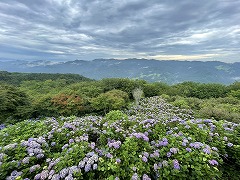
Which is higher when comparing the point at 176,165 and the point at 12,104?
the point at 176,165

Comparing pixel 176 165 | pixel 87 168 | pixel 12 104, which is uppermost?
pixel 87 168

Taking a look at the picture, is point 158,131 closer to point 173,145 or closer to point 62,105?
point 173,145

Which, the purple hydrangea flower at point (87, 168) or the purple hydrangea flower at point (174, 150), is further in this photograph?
the purple hydrangea flower at point (174, 150)

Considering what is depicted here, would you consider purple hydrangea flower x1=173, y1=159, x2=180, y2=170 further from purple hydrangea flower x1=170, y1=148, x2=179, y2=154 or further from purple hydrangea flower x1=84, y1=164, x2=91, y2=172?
purple hydrangea flower x1=84, y1=164, x2=91, y2=172

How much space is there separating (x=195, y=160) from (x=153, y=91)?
646 inches

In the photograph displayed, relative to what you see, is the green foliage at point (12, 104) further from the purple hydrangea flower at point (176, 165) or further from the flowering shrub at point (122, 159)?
the purple hydrangea flower at point (176, 165)

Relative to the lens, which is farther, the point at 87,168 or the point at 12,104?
the point at 12,104

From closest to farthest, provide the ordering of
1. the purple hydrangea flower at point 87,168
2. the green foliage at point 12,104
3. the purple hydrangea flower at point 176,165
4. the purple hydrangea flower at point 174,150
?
the purple hydrangea flower at point 87,168, the purple hydrangea flower at point 176,165, the purple hydrangea flower at point 174,150, the green foliage at point 12,104

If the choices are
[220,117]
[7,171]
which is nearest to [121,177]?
[7,171]

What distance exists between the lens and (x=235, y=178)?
9.16 ft

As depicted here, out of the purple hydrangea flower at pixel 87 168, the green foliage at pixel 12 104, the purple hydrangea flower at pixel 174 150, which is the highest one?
the purple hydrangea flower at pixel 87 168

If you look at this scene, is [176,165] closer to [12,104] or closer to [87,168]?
[87,168]

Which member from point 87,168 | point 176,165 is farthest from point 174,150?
point 87,168

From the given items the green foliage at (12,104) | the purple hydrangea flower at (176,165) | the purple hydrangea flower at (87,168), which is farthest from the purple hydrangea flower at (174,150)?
the green foliage at (12,104)
